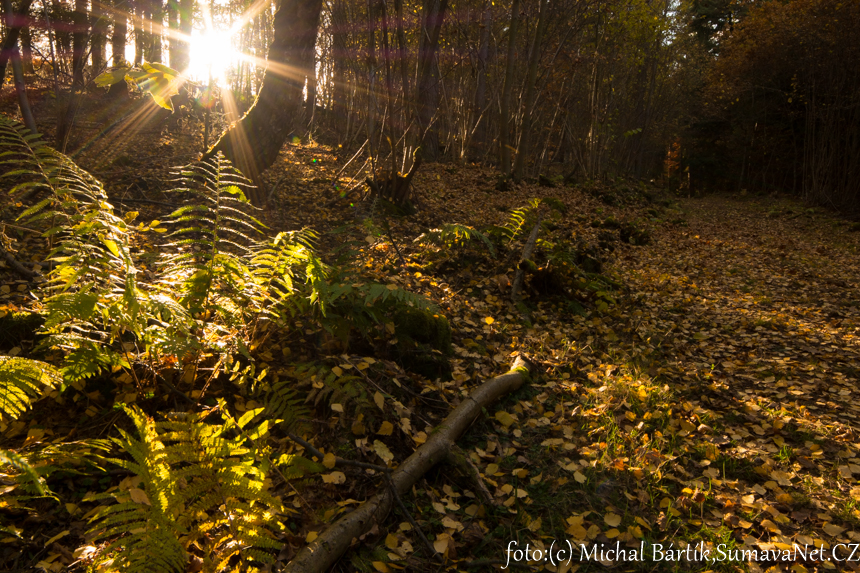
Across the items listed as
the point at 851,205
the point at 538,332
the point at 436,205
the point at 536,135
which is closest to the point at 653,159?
the point at 536,135

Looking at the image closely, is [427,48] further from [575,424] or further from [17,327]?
[17,327]

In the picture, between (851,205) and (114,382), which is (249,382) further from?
(851,205)

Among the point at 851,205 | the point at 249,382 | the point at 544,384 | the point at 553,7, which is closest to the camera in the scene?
the point at 249,382

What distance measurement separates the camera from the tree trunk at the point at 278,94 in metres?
6.62

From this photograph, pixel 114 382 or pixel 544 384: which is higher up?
pixel 114 382

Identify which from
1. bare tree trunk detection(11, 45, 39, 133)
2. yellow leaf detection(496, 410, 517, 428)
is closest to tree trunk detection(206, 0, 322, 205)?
bare tree trunk detection(11, 45, 39, 133)

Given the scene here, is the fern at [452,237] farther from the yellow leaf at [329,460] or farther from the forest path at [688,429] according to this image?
the yellow leaf at [329,460]

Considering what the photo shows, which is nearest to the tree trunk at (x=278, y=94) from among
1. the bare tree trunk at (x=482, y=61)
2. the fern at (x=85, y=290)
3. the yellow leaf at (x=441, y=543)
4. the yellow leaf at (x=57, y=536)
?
the fern at (x=85, y=290)

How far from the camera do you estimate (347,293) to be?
3.41 meters

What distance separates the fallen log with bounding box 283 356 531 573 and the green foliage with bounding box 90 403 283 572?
0.71ft

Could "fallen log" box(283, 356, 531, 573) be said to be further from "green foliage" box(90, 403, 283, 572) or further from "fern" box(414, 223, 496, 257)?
"fern" box(414, 223, 496, 257)

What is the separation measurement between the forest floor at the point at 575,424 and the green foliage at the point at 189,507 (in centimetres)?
29

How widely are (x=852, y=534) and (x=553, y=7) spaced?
1544 centimetres

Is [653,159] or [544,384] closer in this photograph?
[544,384]
